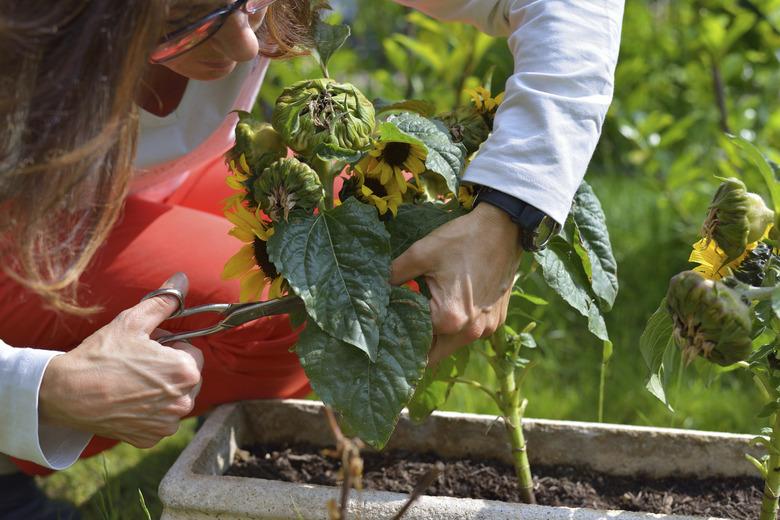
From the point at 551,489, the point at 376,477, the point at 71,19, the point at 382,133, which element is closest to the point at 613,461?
the point at 551,489

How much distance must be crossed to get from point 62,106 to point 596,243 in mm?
629

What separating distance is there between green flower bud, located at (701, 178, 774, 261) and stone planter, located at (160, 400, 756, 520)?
0.31 m

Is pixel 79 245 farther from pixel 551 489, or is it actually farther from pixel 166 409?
pixel 551 489

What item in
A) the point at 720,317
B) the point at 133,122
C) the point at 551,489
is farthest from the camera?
the point at 551,489

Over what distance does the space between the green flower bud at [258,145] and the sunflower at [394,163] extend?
0.10 m

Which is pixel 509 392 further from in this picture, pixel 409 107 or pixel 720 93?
pixel 720 93

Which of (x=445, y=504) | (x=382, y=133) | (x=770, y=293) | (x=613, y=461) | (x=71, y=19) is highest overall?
(x=71, y=19)

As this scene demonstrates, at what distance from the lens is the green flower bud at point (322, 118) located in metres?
0.95

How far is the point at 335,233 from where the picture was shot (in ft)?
3.21

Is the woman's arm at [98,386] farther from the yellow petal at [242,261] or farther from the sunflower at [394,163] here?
the sunflower at [394,163]

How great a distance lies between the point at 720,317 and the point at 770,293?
0.24ft

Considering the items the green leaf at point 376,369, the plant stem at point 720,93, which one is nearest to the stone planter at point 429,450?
the green leaf at point 376,369

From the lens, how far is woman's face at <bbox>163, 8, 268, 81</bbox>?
3.27ft

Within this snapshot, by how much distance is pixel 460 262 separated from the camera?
99cm
